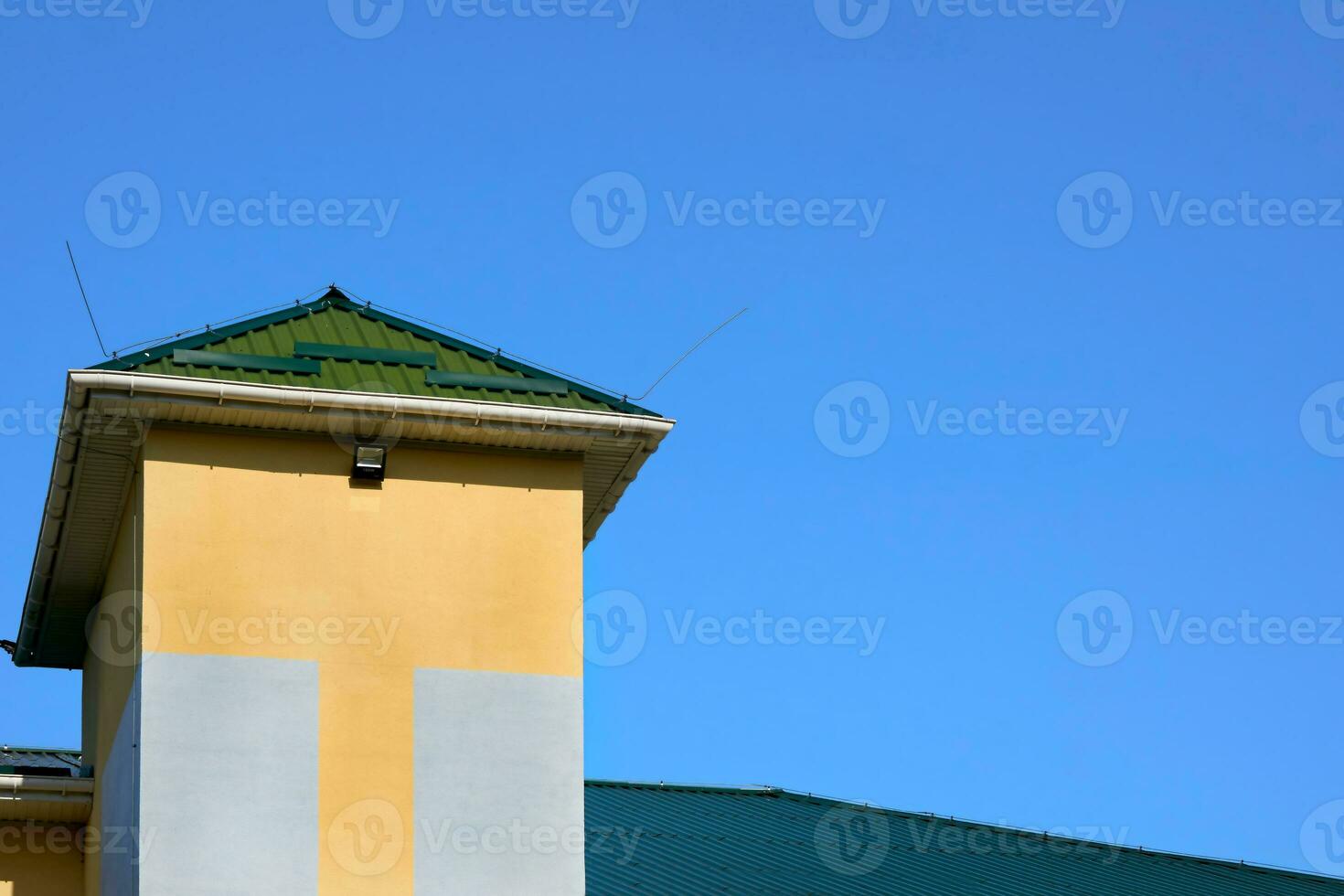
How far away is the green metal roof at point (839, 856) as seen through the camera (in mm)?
26266

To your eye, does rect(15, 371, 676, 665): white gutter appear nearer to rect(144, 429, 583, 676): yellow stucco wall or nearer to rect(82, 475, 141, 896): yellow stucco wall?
rect(144, 429, 583, 676): yellow stucco wall

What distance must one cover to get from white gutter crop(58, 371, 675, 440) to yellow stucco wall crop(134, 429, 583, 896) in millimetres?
657

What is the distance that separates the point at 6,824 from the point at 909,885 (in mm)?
12139

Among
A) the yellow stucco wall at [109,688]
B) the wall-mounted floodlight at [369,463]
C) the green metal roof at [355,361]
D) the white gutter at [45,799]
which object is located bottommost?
the white gutter at [45,799]

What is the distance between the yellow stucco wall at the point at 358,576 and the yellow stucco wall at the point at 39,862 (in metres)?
5.13

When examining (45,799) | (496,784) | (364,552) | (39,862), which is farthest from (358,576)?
(39,862)

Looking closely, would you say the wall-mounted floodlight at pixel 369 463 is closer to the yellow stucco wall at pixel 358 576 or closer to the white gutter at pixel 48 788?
the yellow stucco wall at pixel 358 576

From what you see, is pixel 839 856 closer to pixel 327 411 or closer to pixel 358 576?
Result: pixel 358 576

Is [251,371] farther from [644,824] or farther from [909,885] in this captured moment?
[909,885]

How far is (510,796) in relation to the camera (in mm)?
22734

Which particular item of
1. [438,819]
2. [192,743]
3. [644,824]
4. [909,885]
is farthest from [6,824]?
[909,885]

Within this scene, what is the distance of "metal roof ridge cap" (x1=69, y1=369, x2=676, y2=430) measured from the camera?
2209 centimetres

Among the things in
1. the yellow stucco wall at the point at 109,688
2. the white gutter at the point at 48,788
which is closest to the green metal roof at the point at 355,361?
the yellow stucco wall at the point at 109,688

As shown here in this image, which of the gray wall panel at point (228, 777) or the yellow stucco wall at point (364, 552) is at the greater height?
the yellow stucco wall at point (364, 552)
